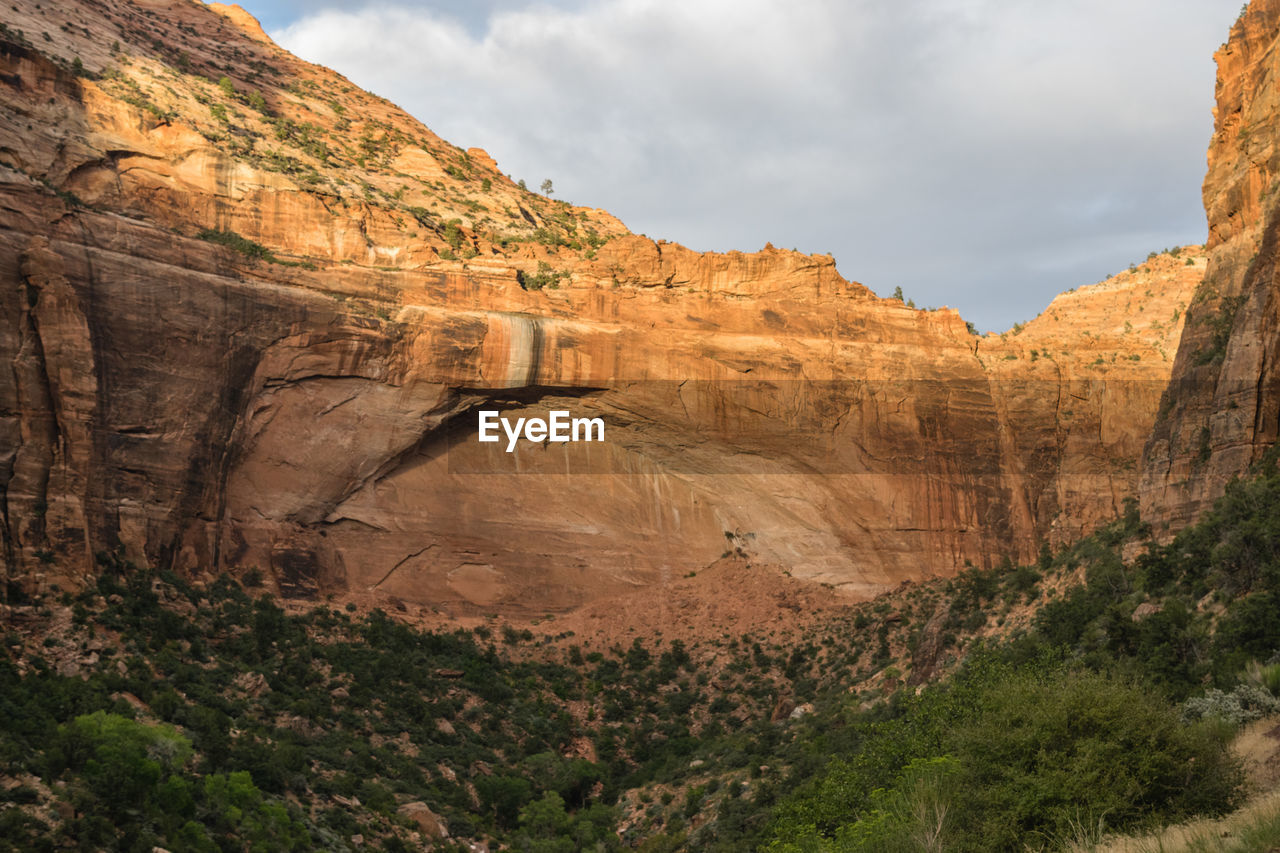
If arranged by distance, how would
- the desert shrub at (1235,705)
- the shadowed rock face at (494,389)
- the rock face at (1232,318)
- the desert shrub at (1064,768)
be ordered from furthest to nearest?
the shadowed rock face at (494,389)
the rock face at (1232,318)
the desert shrub at (1235,705)
the desert shrub at (1064,768)

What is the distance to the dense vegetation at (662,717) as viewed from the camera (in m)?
21.9

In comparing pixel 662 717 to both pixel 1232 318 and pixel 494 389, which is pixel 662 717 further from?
pixel 1232 318

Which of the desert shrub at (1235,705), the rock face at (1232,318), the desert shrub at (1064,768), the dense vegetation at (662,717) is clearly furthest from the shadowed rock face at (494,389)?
the desert shrub at (1235,705)

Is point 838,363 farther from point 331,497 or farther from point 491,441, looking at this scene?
point 331,497

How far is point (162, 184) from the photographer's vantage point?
50.2m

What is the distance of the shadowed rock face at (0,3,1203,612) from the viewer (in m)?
45.8

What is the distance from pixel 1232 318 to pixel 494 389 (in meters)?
29.4

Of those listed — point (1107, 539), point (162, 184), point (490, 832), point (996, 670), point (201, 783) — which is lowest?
point (490, 832)

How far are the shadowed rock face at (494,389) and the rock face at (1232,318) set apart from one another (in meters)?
16.7

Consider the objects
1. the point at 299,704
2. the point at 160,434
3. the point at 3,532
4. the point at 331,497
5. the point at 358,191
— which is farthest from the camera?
the point at 358,191

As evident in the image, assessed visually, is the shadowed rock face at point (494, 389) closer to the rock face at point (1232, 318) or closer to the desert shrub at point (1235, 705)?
the rock face at point (1232, 318)

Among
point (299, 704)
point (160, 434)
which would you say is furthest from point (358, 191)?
point (299, 704)

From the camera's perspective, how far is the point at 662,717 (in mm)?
48125

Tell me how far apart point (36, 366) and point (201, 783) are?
1658cm
